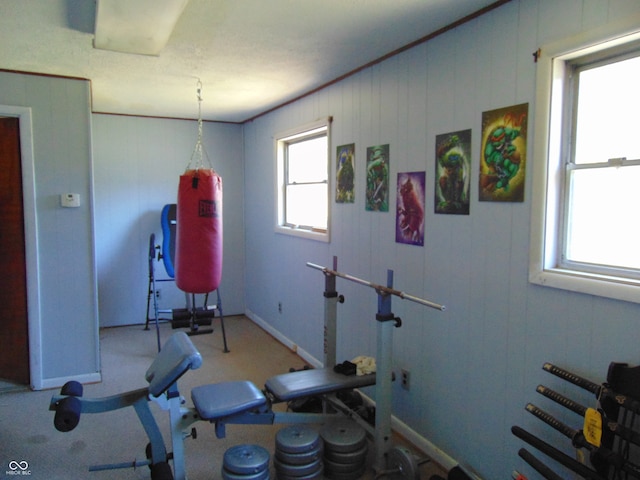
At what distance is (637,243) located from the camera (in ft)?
5.62

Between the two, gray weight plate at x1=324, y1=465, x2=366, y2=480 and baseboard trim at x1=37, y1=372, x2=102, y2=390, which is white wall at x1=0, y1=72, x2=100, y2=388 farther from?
gray weight plate at x1=324, y1=465, x2=366, y2=480

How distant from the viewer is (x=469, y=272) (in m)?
2.35

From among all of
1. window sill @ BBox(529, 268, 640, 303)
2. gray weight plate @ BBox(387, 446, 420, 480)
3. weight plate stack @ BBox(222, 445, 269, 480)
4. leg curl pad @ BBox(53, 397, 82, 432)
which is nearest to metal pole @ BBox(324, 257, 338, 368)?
gray weight plate @ BBox(387, 446, 420, 480)

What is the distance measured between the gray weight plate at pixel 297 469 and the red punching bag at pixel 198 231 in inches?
61.9

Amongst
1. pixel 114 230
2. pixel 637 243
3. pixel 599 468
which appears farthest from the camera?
pixel 114 230

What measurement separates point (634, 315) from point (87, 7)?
2663 mm

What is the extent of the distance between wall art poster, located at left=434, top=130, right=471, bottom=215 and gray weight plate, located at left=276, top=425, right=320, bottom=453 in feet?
4.49

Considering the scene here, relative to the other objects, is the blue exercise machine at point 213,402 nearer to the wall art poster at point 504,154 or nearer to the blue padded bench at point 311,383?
the blue padded bench at point 311,383

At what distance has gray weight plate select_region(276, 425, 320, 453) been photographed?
2.32 metres

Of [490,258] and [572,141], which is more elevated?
[572,141]

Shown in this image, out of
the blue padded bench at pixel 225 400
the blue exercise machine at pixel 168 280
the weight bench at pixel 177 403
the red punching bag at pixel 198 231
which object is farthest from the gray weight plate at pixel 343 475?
the blue exercise machine at pixel 168 280

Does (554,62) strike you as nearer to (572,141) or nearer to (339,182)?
(572,141)

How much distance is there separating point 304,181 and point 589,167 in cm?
283

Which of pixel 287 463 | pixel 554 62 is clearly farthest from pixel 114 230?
pixel 554 62
